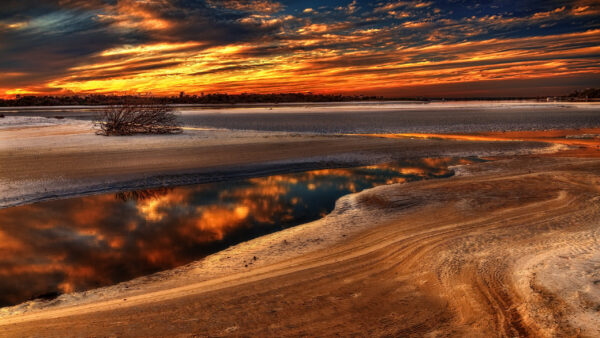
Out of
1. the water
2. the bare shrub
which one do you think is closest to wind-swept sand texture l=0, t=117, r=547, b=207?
the bare shrub

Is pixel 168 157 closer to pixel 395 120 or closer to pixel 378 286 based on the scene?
pixel 378 286

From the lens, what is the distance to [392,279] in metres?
4.45

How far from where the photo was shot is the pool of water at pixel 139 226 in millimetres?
4984

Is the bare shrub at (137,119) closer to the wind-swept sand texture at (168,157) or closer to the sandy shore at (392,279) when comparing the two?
the wind-swept sand texture at (168,157)

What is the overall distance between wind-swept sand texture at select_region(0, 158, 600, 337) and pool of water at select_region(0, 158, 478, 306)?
0.49 metres

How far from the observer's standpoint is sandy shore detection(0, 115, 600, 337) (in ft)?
11.6

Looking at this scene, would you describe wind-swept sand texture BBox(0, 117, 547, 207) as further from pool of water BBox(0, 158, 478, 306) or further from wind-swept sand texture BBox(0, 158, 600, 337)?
wind-swept sand texture BBox(0, 158, 600, 337)

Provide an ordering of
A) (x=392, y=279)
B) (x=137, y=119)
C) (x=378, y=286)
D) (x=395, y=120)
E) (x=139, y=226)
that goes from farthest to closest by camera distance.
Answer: (x=395, y=120) < (x=137, y=119) < (x=139, y=226) < (x=392, y=279) < (x=378, y=286)

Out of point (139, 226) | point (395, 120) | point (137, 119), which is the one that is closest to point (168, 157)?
point (139, 226)

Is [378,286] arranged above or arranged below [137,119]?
below

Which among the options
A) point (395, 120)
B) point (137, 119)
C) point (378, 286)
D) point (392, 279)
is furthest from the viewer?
point (395, 120)

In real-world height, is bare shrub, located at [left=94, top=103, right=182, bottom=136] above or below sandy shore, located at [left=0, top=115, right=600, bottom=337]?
above

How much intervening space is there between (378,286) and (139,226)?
4252 millimetres

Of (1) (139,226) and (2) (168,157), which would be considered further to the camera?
(2) (168,157)
